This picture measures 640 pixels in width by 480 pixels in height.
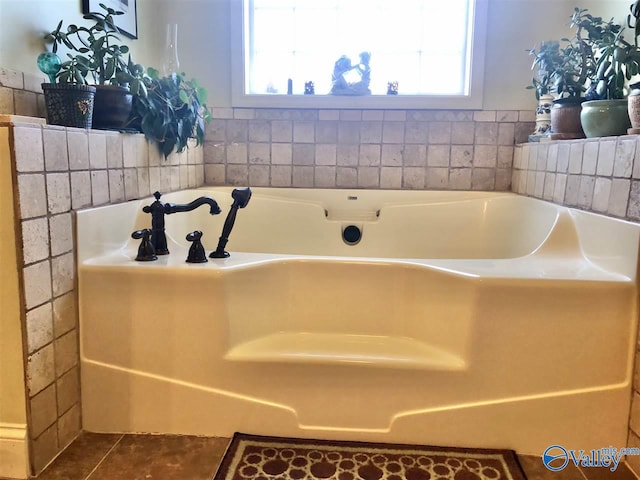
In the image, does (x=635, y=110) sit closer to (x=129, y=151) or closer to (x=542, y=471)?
(x=542, y=471)

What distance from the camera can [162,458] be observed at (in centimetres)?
123

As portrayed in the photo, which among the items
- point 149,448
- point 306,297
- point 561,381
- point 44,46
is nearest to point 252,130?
point 44,46

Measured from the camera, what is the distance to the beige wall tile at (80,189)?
1.30 meters

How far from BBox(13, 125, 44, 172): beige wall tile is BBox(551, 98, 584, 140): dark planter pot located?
1.78 meters

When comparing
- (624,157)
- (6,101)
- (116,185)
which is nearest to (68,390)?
(116,185)

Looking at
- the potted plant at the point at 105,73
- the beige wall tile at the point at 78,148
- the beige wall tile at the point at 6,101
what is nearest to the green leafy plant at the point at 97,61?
the potted plant at the point at 105,73

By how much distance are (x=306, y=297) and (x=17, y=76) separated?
1.05m

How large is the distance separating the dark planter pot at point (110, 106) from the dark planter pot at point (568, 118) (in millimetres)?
1577

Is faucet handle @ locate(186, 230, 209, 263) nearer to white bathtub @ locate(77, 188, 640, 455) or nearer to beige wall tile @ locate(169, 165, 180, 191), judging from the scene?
white bathtub @ locate(77, 188, 640, 455)

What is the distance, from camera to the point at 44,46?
1.58 meters

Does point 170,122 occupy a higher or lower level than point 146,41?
lower

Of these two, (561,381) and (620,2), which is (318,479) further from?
(620,2)

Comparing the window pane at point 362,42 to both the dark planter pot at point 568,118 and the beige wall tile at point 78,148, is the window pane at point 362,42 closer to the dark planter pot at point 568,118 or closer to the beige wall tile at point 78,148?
the dark planter pot at point 568,118

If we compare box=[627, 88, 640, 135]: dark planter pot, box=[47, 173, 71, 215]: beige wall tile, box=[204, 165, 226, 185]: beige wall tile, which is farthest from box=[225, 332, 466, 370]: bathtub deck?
box=[204, 165, 226, 185]: beige wall tile
